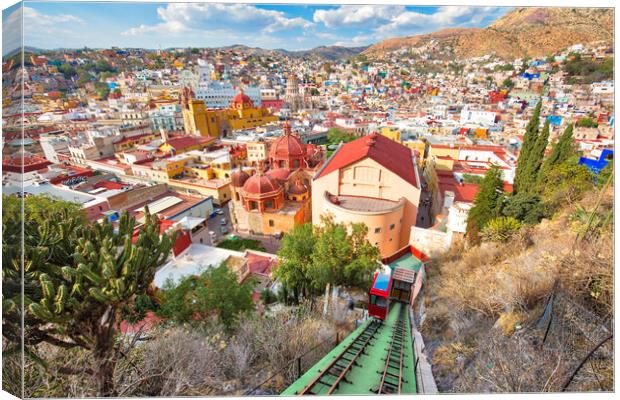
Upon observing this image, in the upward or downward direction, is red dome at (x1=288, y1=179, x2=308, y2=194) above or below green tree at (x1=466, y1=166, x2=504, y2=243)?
below

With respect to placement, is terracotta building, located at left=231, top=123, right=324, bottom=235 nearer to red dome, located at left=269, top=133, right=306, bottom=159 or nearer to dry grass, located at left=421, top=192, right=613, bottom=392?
red dome, located at left=269, top=133, right=306, bottom=159

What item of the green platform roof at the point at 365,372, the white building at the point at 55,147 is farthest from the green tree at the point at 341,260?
the white building at the point at 55,147

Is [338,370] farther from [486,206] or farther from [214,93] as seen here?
[214,93]

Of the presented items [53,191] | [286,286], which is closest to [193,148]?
[53,191]

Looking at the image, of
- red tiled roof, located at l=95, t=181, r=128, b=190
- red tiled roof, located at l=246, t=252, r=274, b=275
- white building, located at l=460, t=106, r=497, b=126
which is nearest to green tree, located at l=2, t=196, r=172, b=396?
red tiled roof, located at l=246, t=252, r=274, b=275

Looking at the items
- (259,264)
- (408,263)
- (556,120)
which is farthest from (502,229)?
(556,120)
